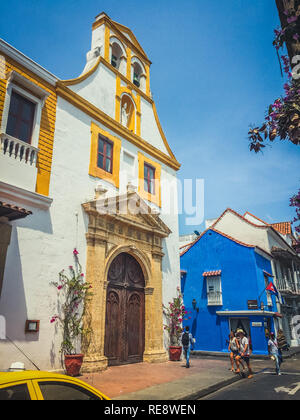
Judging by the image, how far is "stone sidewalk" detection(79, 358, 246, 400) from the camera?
23.1ft

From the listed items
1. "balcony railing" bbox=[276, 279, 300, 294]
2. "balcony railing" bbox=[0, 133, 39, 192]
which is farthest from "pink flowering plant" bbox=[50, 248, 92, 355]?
A: "balcony railing" bbox=[276, 279, 300, 294]

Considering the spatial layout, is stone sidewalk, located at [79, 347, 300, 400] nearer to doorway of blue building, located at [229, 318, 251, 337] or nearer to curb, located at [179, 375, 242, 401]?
curb, located at [179, 375, 242, 401]

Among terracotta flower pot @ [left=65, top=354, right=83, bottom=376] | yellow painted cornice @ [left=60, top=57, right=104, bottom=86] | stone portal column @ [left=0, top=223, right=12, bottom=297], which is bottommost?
terracotta flower pot @ [left=65, top=354, right=83, bottom=376]

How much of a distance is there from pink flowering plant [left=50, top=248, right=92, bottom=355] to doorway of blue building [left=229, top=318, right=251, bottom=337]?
47.8ft

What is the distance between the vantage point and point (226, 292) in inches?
872

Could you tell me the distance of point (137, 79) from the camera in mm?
16109

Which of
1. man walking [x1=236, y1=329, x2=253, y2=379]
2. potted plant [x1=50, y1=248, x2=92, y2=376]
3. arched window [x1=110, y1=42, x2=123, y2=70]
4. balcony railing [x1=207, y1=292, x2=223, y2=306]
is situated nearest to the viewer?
potted plant [x1=50, y1=248, x2=92, y2=376]

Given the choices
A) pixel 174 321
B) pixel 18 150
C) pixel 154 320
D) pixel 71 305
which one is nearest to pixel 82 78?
pixel 18 150

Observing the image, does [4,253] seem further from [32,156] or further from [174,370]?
[174,370]

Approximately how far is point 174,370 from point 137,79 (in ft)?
43.1

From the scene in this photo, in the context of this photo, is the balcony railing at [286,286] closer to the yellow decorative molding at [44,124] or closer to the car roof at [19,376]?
the yellow decorative molding at [44,124]

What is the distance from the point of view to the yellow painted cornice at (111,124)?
36.2ft

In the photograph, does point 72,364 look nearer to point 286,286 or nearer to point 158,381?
point 158,381
